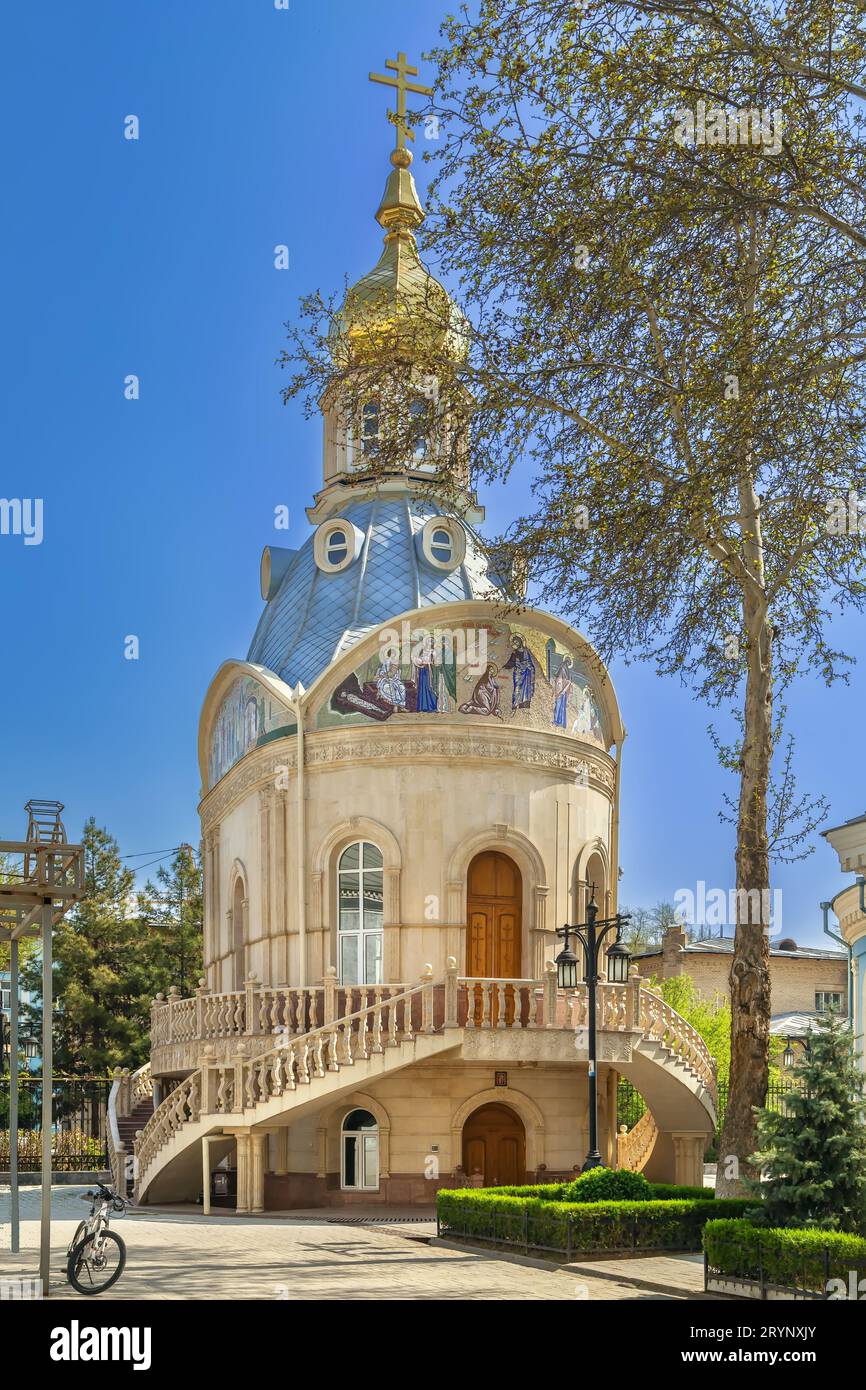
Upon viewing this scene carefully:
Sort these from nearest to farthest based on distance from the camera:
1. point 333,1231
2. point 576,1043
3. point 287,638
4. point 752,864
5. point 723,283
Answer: point 723,283 → point 752,864 → point 333,1231 → point 576,1043 → point 287,638

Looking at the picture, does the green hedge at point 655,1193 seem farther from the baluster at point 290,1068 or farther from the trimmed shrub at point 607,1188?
the baluster at point 290,1068

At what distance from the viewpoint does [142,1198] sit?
29.2m

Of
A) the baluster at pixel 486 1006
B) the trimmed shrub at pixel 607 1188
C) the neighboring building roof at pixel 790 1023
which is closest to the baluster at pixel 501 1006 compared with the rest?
the baluster at pixel 486 1006

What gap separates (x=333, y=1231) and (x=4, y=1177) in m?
14.8

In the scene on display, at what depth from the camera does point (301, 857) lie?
30.1m

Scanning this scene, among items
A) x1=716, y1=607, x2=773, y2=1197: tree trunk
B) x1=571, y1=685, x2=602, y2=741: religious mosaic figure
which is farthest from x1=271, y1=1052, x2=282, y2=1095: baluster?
x1=571, y1=685, x2=602, y2=741: religious mosaic figure

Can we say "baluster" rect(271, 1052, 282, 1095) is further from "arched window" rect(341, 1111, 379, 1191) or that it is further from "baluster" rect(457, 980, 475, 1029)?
"baluster" rect(457, 980, 475, 1029)

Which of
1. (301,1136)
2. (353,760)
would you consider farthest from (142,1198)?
(353,760)

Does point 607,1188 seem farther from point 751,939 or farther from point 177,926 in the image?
point 177,926

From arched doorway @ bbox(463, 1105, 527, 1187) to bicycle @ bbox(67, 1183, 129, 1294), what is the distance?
1364cm

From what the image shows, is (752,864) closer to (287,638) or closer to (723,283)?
(723,283)

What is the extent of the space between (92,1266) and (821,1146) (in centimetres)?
728

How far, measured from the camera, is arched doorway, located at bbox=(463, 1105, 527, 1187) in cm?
2859

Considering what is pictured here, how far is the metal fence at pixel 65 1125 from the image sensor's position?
36.7 meters
